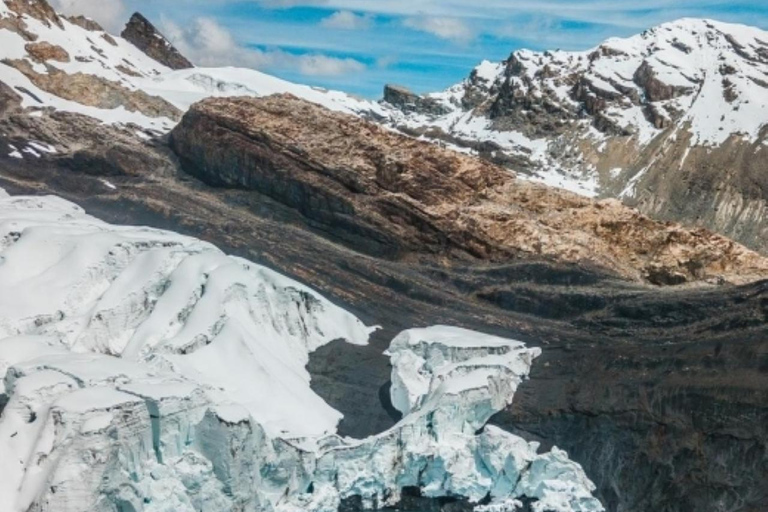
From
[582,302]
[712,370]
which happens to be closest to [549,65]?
[582,302]

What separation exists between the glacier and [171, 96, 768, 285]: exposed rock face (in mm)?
11407

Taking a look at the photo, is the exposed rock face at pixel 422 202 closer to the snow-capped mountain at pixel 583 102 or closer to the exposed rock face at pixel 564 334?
the exposed rock face at pixel 564 334

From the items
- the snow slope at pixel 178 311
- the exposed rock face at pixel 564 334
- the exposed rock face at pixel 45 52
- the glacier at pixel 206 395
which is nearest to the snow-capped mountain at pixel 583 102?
Result: the exposed rock face at pixel 45 52

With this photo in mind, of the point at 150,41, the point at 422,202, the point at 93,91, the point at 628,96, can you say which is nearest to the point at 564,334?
the point at 422,202

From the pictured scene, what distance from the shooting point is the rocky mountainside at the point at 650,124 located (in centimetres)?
9656

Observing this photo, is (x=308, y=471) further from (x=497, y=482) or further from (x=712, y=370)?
(x=712, y=370)

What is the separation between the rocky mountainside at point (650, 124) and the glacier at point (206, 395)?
64.3m

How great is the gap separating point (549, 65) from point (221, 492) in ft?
355

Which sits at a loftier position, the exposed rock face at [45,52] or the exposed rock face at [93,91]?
the exposed rock face at [45,52]

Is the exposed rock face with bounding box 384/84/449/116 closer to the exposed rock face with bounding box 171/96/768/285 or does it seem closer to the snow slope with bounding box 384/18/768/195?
the snow slope with bounding box 384/18/768/195

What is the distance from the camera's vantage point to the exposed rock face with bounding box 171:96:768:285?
48156mm

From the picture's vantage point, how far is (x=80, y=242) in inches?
1425

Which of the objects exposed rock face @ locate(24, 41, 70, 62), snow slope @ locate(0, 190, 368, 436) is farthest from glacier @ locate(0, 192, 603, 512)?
exposed rock face @ locate(24, 41, 70, 62)

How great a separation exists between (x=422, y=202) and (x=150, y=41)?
52.3 metres
